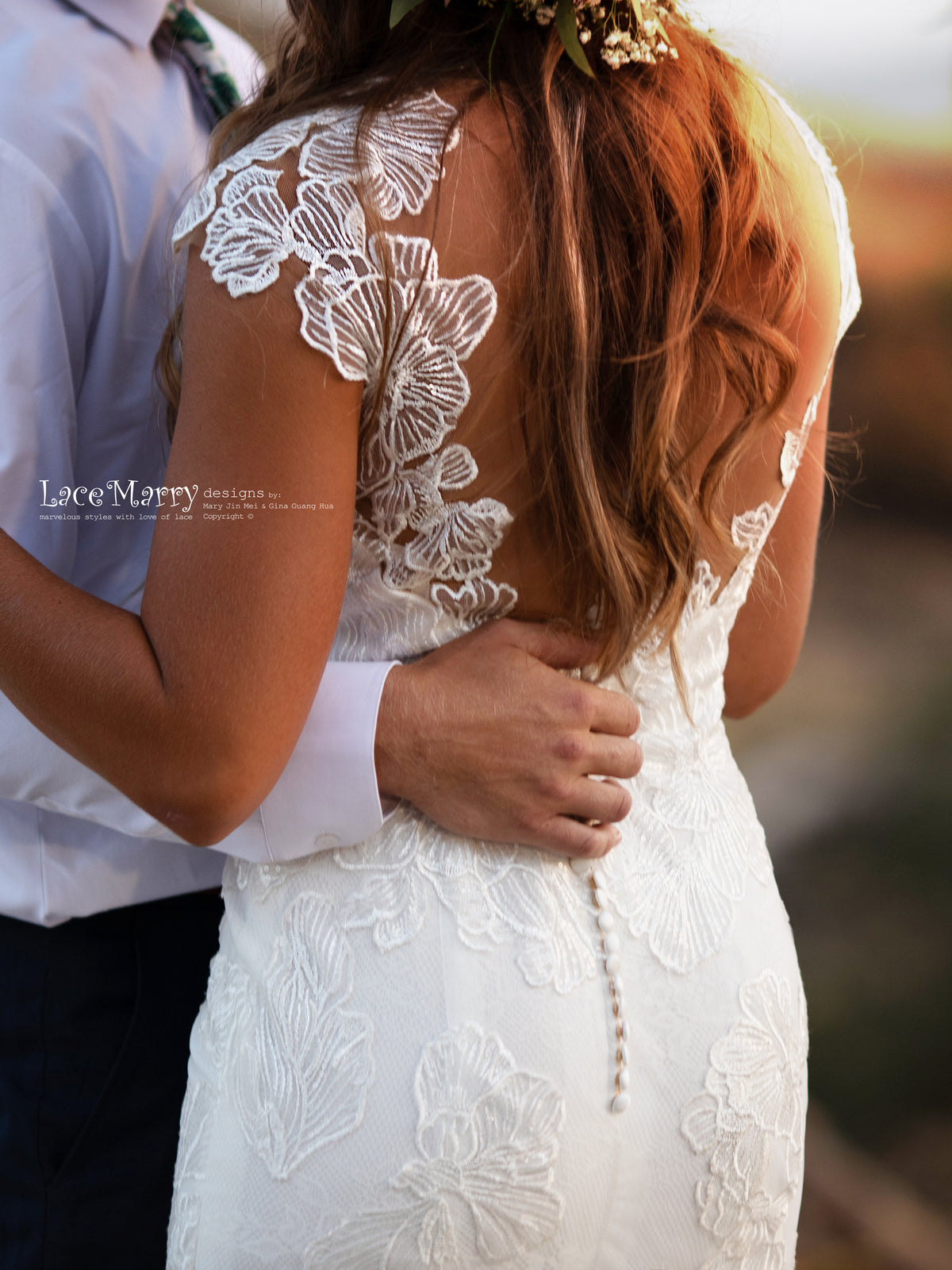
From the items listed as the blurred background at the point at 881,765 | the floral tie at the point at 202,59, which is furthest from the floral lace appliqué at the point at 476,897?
the blurred background at the point at 881,765

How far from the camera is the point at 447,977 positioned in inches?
29.6

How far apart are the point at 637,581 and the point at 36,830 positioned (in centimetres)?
62

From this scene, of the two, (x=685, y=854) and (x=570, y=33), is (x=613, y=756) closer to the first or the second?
(x=685, y=854)

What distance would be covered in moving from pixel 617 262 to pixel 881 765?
201 cm

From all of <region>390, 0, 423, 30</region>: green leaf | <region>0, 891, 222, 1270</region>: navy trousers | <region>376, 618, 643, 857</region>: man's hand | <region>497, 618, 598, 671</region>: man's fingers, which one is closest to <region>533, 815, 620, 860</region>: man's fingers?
<region>376, 618, 643, 857</region>: man's hand

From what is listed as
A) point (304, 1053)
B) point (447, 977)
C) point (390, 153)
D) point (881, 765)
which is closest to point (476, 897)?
point (447, 977)

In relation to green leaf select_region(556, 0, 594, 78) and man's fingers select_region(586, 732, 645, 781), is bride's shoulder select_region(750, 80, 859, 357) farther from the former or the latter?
man's fingers select_region(586, 732, 645, 781)

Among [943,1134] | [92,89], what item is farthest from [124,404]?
[943,1134]

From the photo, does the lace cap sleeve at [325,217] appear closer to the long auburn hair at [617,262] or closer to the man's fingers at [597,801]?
the long auburn hair at [617,262]

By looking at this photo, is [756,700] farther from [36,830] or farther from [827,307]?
[36,830]

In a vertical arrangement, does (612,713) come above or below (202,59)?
below

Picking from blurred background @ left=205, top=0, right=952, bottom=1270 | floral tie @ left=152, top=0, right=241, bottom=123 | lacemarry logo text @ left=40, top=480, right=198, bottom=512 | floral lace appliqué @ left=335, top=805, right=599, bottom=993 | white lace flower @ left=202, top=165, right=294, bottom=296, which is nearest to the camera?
white lace flower @ left=202, top=165, right=294, bottom=296

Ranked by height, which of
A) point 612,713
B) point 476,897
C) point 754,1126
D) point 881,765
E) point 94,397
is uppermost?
point 94,397

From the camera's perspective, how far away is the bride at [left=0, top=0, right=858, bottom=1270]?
0.68 meters
